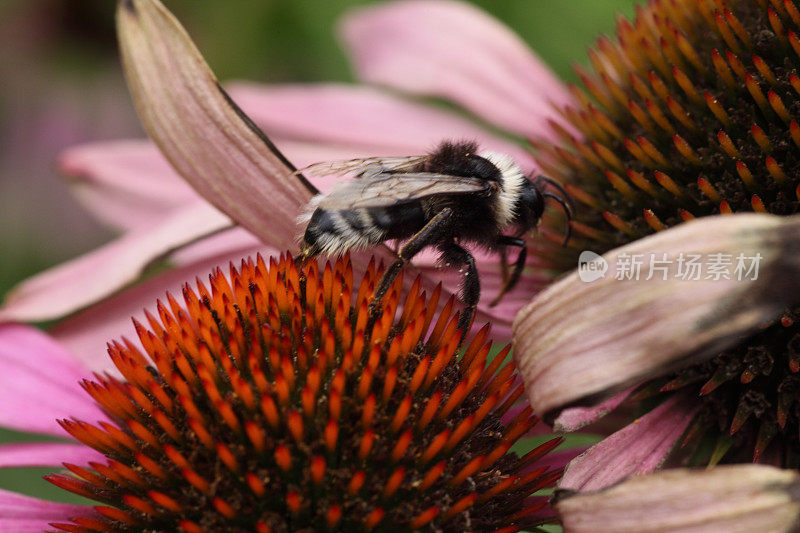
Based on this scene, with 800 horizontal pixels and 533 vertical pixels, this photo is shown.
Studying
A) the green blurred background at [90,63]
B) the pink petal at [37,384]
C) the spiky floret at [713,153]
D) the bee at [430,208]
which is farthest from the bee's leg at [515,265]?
the green blurred background at [90,63]

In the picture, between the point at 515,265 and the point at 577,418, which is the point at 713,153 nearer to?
the point at 515,265

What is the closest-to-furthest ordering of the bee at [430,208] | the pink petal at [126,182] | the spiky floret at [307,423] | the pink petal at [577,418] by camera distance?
the spiky floret at [307,423] → the pink petal at [577,418] → the bee at [430,208] → the pink petal at [126,182]

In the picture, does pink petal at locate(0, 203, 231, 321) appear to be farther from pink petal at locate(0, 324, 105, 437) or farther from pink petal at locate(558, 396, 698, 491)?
pink petal at locate(558, 396, 698, 491)

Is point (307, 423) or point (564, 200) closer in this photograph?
point (307, 423)

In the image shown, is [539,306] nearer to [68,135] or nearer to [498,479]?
[498,479]

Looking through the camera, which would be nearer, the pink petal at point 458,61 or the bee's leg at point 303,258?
the bee's leg at point 303,258

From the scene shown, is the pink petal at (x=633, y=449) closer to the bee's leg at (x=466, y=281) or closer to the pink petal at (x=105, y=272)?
the bee's leg at (x=466, y=281)

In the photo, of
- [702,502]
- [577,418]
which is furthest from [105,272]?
[702,502]
